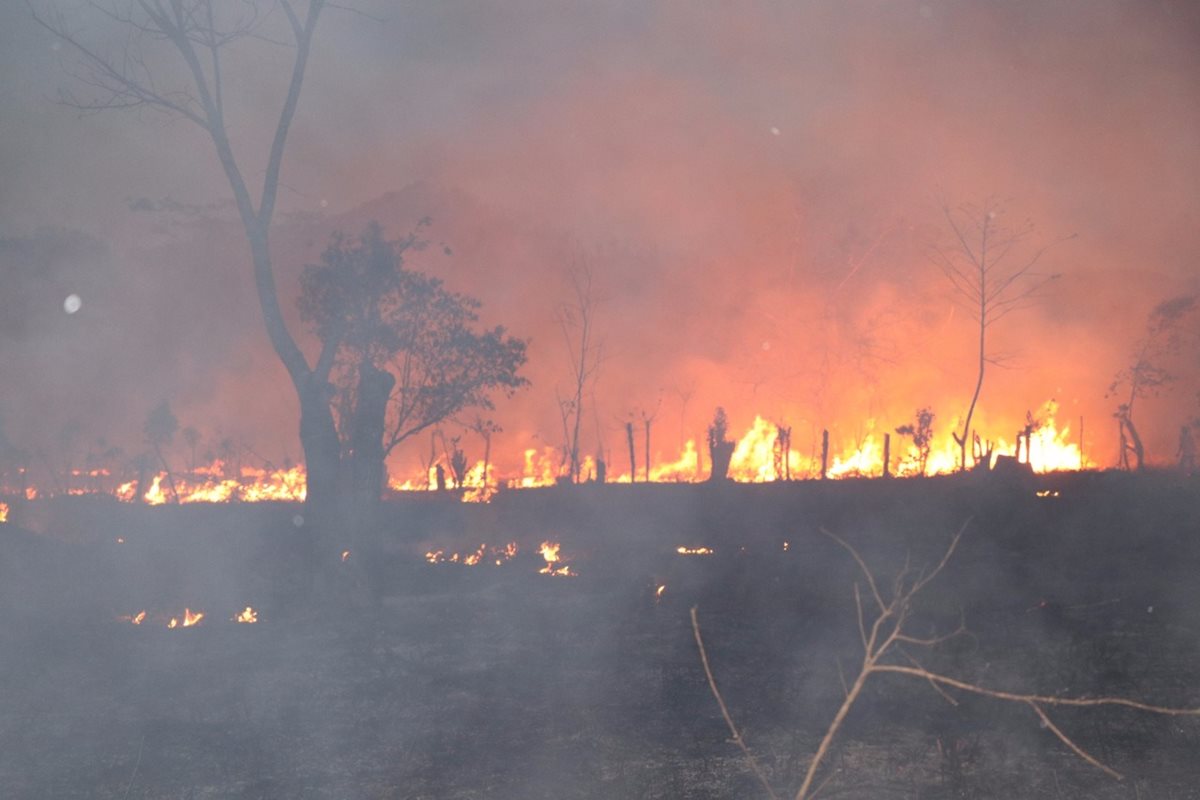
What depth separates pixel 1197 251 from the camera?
32906 millimetres

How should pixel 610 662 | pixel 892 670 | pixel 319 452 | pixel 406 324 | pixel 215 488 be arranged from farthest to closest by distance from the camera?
pixel 215 488 → pixel 406 324 → pixel 319 452 → pixel 610 662 → pixel 892 670

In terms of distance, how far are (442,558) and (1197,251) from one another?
1179 inches

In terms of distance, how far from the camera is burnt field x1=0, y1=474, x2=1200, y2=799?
306 inches

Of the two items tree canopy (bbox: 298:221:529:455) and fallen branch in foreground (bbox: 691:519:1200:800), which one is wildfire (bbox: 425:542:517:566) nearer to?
tree canopy (bbox: 298:221:529:455)

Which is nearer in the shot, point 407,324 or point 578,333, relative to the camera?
point 407,324

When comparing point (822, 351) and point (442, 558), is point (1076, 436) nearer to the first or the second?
point (822, 351)

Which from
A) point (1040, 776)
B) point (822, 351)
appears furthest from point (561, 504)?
point (822, 351)

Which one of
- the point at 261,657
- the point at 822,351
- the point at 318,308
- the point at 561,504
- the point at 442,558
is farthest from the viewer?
the point at 822,351

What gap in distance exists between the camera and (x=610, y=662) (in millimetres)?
10445

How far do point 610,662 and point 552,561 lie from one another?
20.6 ft

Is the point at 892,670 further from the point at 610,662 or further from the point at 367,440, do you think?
the point at 367,440

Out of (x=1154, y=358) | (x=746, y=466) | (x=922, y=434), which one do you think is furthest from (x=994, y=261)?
(x=746, y=466)

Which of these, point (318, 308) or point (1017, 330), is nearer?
point (318, 308)

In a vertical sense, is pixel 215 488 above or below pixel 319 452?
below
